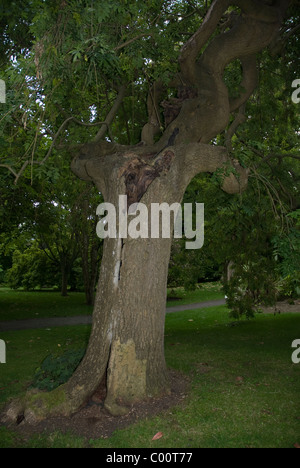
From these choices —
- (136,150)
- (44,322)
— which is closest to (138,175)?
(136,150)

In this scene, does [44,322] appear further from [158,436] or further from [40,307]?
[158,436]

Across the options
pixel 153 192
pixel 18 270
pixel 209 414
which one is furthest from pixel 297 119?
pixel 18 270

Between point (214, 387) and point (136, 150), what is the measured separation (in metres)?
4.04

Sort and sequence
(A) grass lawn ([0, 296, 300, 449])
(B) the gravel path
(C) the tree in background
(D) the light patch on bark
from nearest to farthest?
1. (A) grass lawn ([0, 296, 300, 449])
2. (C) the tree in background
3. (D) the light patch on bark
4. (B) the gravel path

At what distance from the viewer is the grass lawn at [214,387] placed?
163 inches

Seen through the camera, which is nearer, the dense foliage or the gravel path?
the dense foliage

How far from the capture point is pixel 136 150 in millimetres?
5945

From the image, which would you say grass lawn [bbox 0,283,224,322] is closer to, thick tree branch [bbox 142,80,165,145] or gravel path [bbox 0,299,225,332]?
gravel path [bbox 0,299,225,332]

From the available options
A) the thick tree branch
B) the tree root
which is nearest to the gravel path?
the tree root

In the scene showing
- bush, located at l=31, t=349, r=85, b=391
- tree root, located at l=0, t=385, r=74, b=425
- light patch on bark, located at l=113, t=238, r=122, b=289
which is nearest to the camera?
tree root, located at l=0, t=385, r=74, b=425

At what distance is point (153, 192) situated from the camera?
17.2ft

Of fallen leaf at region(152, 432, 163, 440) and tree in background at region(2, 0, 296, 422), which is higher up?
tree in background at region(2, 0, 296, 422)

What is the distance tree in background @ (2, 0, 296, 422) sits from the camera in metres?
4.76

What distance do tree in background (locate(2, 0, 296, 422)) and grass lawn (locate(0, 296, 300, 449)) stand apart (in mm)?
547
